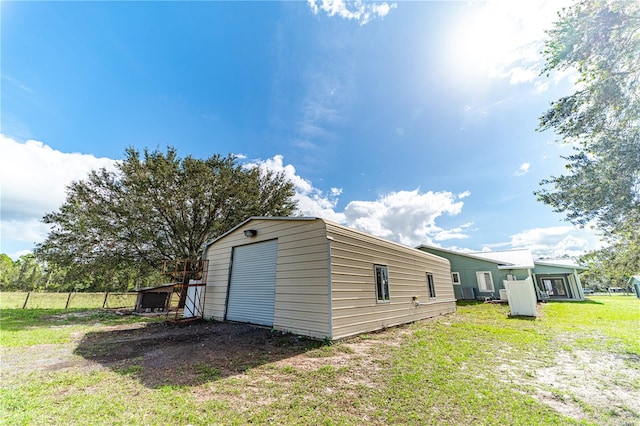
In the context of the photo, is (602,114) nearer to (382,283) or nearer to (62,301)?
(382,283)

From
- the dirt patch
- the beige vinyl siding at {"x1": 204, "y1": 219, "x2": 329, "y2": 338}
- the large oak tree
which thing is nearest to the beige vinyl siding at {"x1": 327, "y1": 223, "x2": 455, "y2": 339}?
the beige vinyl siding at {"x1": 204, "y1": 219, "x2": 329, "y2": 338}

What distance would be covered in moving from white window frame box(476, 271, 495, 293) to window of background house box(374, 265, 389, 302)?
1426cm

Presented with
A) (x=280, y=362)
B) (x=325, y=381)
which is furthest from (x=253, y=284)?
(x=325, y=381)

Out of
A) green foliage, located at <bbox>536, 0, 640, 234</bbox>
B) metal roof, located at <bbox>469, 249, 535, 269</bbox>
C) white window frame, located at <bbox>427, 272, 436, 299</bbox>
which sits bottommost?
white window frame, located at <bbox>427, 272, 436, 299</bbox>

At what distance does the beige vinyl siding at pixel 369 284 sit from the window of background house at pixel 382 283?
0.18 m

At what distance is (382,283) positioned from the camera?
25.6ft

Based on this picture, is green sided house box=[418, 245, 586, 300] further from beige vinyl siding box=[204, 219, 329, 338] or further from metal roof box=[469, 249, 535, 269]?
beige vinyl siding box=[204, 219, 329, 338]

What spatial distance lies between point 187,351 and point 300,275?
10.0 ft

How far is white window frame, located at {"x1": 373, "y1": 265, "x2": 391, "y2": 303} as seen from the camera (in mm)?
7556

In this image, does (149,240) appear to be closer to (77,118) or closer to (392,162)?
(77,118)

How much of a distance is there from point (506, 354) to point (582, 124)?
241 inches

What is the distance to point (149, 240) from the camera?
15148 mm

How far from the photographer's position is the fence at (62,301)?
1538 centimetres

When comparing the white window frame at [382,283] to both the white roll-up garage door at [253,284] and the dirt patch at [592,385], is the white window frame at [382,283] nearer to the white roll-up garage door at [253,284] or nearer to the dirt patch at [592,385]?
the white roll-up garage door at [253,284]
